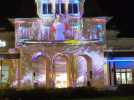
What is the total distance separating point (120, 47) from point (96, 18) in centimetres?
484

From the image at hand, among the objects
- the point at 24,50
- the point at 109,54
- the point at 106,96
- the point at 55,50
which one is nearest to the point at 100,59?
the point at 109,54

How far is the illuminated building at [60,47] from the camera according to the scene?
52188mm

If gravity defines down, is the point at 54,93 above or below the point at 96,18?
below

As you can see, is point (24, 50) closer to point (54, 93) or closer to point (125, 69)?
point (125, 69)

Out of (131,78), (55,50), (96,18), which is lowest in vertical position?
(131,78)

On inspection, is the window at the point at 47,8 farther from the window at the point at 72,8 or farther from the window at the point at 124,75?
the window at the point at 124,75

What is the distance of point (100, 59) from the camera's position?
52.8 m

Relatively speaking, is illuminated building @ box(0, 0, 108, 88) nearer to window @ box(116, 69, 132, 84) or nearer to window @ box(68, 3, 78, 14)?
window @ box(68, 3, 78, 14)

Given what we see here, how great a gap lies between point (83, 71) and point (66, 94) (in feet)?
56.4

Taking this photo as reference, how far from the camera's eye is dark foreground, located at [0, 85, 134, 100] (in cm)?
3409

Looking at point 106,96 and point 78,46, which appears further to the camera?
point 78,46

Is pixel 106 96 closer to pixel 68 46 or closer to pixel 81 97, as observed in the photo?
pixel 81 97

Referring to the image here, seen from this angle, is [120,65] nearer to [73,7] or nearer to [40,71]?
[73,7]

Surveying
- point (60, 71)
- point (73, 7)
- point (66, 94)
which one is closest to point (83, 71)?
point (60, 71)
